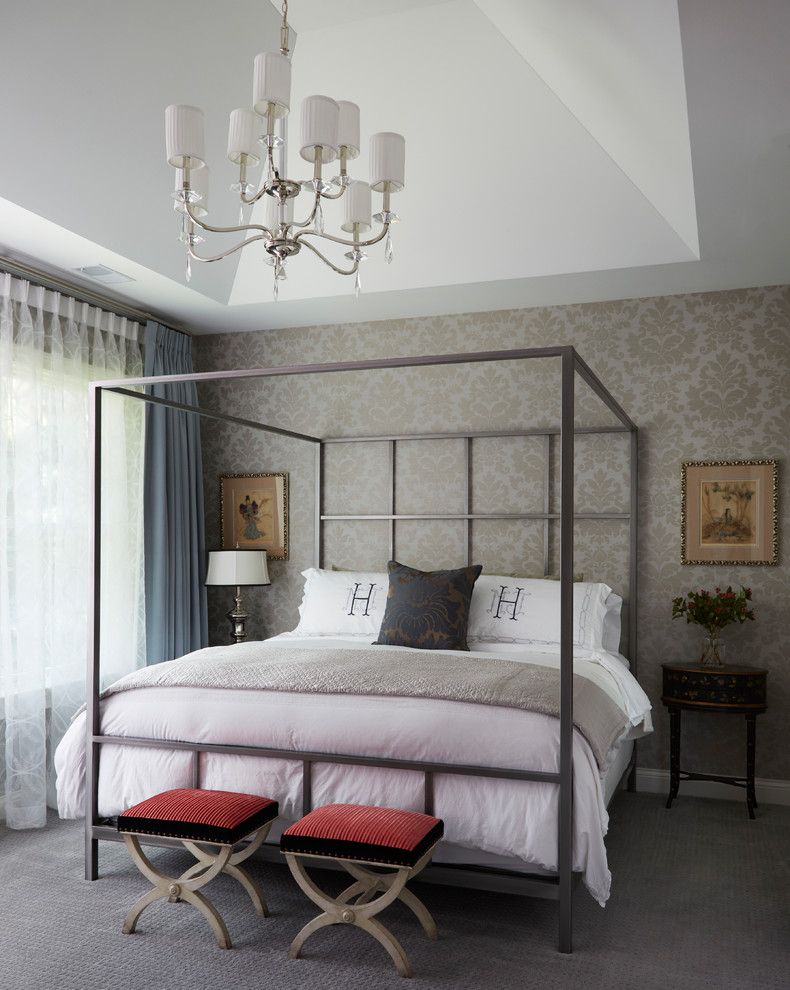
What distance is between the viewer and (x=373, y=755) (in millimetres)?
2734

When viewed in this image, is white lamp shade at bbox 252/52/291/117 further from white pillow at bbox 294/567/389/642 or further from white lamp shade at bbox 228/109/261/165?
white pillow at bbox 294/567/389/642

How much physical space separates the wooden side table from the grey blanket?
82cm

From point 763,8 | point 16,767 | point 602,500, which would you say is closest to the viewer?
point 763,8

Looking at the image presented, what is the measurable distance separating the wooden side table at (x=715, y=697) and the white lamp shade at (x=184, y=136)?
3051 mm

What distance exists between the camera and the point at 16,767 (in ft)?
12.4

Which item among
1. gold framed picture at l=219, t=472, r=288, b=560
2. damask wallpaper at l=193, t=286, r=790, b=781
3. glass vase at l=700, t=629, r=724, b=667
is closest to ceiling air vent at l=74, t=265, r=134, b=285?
damask wallpaper at l=193, t=286, r=790, b=781

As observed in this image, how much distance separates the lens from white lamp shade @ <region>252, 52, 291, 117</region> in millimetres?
2277

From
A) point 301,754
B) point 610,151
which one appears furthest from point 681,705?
point 610,151

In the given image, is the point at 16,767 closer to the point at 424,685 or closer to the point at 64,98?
the point at 424,685

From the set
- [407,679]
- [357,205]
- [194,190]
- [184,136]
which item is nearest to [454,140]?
[357,205]

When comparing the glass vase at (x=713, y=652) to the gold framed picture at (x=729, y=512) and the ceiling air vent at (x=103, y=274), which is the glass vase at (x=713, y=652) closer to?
the gold framed picture at (x=729, y=512)

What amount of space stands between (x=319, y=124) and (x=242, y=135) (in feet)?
1.14

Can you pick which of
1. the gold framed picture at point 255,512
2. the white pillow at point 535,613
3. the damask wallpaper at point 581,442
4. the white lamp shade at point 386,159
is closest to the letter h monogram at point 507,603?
the white pillow at point 535,613

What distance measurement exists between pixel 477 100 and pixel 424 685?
7.94ft
